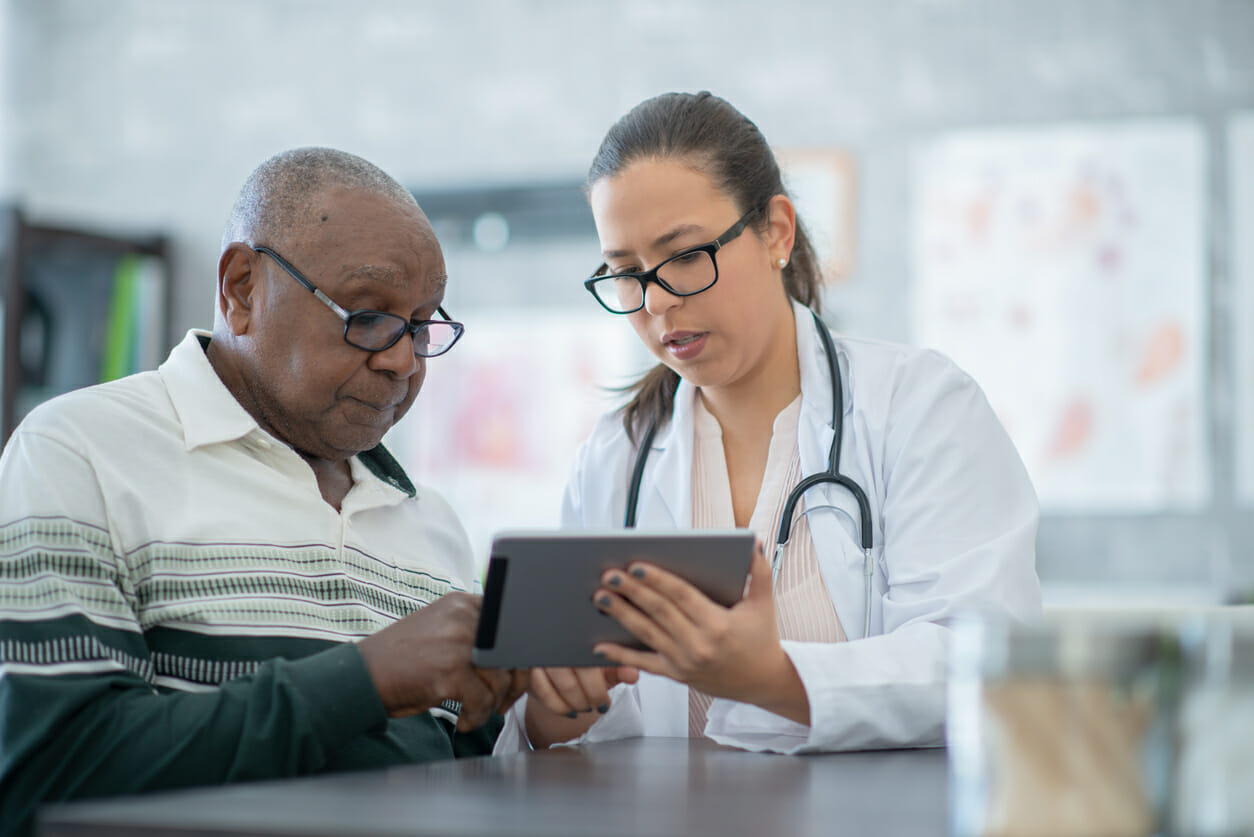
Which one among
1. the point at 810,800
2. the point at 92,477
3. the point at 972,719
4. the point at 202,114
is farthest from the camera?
the point at 202,114

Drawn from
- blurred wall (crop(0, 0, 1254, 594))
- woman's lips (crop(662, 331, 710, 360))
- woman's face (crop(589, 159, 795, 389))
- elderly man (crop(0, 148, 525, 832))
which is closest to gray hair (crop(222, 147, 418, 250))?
elderly man (crop(0, 148, 525, 832))

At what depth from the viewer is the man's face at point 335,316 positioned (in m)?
1.49

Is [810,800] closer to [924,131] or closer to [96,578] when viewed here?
[96,578]

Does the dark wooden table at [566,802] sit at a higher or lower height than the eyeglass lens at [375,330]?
lower

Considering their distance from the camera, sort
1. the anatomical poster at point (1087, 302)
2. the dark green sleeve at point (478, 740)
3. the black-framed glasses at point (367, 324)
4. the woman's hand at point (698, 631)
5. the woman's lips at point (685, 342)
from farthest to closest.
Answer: the anatomical poster at point (1087, 302) < the woman's lips at point (685, 342) < the dark green sleeve at point (478, 740) < the black-framed glasses at point (367, 324) < the woman's hand at point (698, 631)

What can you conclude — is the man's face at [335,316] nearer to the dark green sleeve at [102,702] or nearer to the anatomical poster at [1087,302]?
the dark green sleeve at [102,702]

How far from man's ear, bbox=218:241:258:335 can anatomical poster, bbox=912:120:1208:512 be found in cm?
242

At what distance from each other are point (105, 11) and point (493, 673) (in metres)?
3.88

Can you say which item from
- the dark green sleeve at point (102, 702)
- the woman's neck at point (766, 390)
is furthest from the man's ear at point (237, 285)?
the woman's neck at point (766, 390)

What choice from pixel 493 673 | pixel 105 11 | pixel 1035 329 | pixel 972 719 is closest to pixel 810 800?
pixel 972 719

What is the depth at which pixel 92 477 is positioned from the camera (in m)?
1.29

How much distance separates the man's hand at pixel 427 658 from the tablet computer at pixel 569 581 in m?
0.02

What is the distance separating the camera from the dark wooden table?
2.68ft

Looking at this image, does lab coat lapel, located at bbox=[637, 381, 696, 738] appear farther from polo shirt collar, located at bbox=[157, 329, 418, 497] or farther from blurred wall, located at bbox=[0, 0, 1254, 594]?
blurred wall, located at bbox=[0, 0, 1254, 594]
